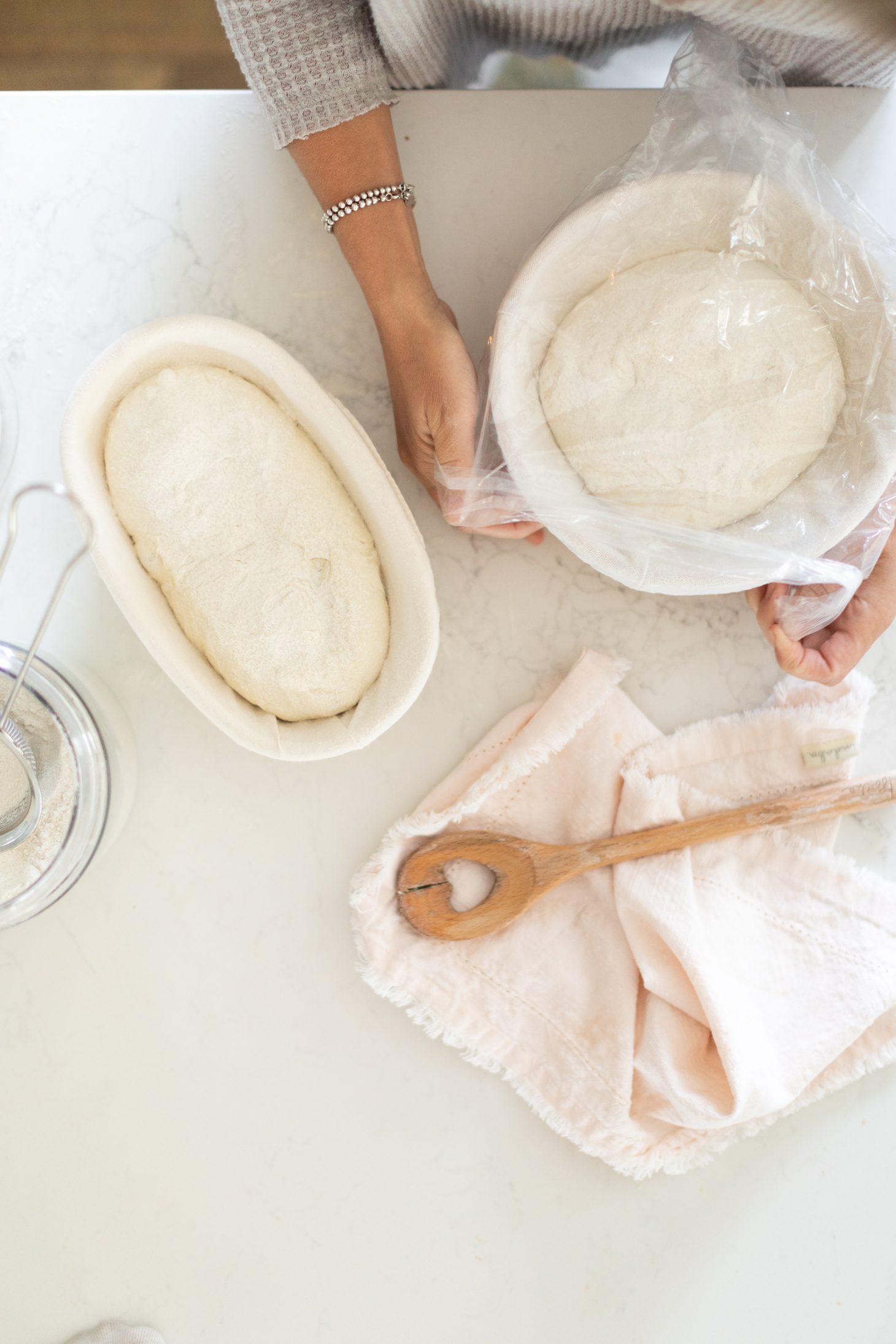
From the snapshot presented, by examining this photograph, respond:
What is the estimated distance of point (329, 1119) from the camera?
2.20 feet

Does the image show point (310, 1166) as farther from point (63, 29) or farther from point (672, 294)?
point (63, 29)

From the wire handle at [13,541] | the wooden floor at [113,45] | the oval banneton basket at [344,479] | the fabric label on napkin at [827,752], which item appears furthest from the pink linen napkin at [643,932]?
the wooden floor at [113,45]

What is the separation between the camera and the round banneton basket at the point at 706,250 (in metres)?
0.52

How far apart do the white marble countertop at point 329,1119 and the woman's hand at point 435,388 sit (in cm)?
5

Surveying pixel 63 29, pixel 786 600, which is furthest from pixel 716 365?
pixel 63 29

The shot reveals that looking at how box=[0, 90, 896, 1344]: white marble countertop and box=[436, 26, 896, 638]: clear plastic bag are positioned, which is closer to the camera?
box=[436, 26, 896, 638]: clear plastic bag

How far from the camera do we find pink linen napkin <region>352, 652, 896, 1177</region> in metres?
0.64

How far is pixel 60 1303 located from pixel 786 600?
2.38 ft

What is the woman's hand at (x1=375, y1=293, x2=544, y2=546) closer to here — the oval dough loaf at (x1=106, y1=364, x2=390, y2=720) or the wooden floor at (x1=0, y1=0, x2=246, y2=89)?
the oval dough loaf at (x1=106, y1=364, x2=390, y2=720)

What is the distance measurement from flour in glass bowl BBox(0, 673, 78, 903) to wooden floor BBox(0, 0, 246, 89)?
78 centimetres

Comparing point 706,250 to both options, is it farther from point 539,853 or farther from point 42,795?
point 42,795

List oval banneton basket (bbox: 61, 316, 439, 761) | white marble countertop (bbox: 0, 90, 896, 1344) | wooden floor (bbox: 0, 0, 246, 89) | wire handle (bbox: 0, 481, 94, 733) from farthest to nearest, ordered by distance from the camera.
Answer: wooden floor (bbox: 0, 0, 246, 89) → white marble countertop (bbox: 0, 90, 896, 1344) → oval banneton basket (bbox: 61, 316, 439, 761) → wire handle (bbox: 0, 481, 94, 733)

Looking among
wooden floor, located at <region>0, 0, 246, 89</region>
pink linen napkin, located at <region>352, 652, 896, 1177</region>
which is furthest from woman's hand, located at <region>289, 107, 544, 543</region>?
wooden floor, located at <region>0, 0, 246, 89</region>

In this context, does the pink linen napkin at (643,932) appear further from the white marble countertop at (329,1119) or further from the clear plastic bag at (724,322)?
the clear plastic bag at (724,322)
